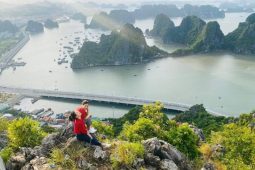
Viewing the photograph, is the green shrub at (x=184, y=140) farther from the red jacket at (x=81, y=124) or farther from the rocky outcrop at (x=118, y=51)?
the rocky outcrop at (x=118, y=51)

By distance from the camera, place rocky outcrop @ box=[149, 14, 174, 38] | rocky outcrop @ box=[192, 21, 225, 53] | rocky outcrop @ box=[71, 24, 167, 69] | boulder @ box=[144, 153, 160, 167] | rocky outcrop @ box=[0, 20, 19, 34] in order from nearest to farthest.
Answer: boulder @ box=[144, 153, 160, 167] → rocky outcrop @ box=[71, 24, 167, 69] → rocky outcrop @ box=[192, 21, 225, 53] → rocky outcrop @ box=[149, 14, 174, 38] → rocky outcrop @ box=[0, 20, 19, 34]

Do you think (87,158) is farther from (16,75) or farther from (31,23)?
(31,23)

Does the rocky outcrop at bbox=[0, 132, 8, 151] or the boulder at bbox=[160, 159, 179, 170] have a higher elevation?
the boulder at bbox=[160, 159, 179, 170]

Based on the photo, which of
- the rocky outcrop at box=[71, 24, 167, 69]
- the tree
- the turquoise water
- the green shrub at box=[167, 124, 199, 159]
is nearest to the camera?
the tree

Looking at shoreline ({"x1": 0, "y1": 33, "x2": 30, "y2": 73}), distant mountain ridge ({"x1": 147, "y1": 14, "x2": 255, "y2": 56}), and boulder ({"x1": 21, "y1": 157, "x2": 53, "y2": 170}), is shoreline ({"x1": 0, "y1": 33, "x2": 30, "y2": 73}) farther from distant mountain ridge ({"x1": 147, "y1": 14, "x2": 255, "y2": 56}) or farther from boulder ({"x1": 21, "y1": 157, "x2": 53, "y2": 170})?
boulder ({"x1": 21, "y1": 157, "x2": 53, "y2": 170})

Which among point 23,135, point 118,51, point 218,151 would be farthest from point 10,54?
point 218,151

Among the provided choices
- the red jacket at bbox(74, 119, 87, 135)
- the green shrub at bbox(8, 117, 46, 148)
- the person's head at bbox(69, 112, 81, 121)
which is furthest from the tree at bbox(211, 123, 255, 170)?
the green shrub at bbox(8, 117, 46, 148)
